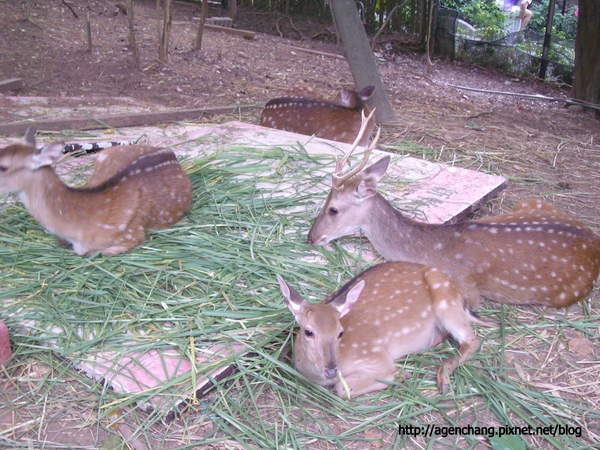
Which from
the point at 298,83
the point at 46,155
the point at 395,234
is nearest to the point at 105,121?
the point at 46,155

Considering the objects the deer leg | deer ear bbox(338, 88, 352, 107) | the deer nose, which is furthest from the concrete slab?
deer ear bbox(338, 88, 352, 107)

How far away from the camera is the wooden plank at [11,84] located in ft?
22.1

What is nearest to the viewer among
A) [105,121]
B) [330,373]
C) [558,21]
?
[330,373]

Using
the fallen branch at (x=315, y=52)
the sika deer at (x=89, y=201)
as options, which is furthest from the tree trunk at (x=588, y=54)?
the sika deer at (x=89, y=201)

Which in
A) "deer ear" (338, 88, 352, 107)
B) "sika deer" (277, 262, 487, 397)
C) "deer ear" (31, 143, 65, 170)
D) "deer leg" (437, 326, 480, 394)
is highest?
"deer ear" (31, 143, 65, 170)

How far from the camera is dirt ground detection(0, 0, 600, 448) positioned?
602 centimetres

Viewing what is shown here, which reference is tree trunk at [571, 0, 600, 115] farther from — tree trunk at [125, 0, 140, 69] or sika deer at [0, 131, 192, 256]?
sika deer at [0, 131, 192, 256]

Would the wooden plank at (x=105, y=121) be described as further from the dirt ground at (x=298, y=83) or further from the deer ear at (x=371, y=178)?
the deer ear at (x=371, y=178)

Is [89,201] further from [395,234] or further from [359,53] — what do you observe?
[359,53]

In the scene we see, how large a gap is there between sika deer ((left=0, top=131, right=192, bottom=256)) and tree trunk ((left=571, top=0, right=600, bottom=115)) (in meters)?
7.13

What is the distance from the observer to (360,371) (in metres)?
3.02

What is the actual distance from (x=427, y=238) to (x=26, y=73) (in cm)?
583

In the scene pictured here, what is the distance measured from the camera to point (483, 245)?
3799mm

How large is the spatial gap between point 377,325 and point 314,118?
3428 millimetres
